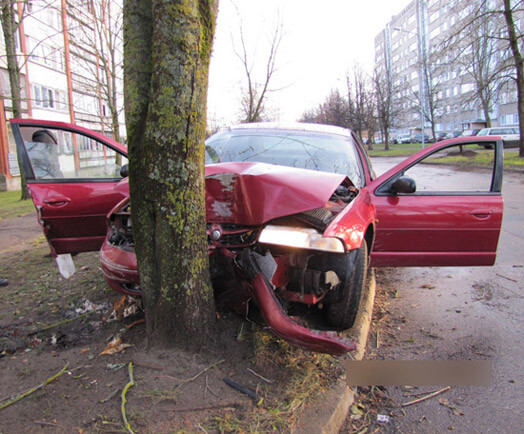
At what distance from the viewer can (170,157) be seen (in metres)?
2.31

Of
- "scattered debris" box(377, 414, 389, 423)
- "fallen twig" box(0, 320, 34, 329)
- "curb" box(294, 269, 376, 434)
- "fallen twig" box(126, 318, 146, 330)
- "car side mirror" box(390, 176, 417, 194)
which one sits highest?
"car side mirror" box(390, 176, 417, 194)

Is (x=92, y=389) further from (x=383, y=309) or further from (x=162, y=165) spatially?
(x=383, y=309)

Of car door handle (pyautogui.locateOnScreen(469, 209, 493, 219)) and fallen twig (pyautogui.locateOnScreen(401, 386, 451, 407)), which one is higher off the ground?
car door handle (pyautogui.locateOnScreen(469, 209, 493, 219))

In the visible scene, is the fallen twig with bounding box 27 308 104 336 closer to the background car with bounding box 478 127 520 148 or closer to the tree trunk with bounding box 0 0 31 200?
the tree trunk with bounding box 0 0 31 200

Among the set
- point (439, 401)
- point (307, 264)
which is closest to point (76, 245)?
point (307, 264)

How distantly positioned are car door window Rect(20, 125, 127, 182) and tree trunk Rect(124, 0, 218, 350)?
1.84 m

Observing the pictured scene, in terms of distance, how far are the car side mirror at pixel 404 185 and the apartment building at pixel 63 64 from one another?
28.7 ft

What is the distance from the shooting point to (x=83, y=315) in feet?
11.2

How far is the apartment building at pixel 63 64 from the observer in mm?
12617

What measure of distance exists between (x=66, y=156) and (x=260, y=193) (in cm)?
276

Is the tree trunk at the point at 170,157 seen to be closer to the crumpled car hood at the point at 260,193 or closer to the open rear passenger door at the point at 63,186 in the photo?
the crumpled car hood at the point at 260,193

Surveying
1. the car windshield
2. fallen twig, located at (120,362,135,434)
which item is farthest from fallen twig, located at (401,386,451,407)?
the car windshield

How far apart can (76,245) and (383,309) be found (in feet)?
9.95

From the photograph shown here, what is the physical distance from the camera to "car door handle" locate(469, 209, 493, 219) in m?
3.63
